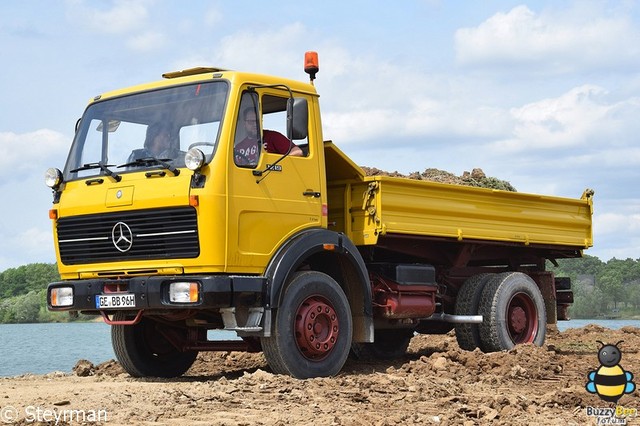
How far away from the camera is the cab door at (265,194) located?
10.0 metres

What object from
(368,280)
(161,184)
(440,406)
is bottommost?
(440,406)

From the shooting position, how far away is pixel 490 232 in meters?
13.4

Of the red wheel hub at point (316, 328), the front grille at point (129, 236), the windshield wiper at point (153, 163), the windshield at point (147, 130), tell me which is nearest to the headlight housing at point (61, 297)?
the front grille at point (129, 236)

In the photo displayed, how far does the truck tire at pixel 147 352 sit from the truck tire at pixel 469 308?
3.67 metres

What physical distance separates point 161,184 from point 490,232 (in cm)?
512

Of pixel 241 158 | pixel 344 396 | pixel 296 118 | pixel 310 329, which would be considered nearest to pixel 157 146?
pixel 241 158

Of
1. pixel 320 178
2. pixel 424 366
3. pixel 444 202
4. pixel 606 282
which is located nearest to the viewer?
pixel 320 178

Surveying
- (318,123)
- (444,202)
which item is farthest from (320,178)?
(444,202)

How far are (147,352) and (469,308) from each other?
4306 mm

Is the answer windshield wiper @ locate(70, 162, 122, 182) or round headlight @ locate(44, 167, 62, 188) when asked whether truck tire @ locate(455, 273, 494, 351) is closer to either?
windshield wiper @ locate(70, 162, 122, 182)

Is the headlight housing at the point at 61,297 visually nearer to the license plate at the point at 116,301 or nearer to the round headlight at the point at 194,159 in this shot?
the license plate at the point at 116,301

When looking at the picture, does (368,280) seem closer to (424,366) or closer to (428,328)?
(424,366)

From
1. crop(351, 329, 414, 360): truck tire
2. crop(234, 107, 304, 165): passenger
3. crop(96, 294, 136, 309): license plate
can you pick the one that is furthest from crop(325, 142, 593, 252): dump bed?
crop(96, 294, 136, 309): license plate

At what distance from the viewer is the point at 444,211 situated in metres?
12.6
